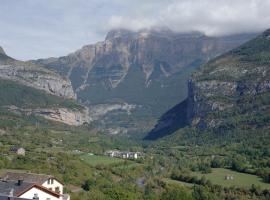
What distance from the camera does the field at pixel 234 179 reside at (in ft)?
404

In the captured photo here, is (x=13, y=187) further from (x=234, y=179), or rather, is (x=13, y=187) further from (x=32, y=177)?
(x=234, y=179)

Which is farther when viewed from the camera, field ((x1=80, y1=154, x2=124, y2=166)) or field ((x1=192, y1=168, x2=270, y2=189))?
field ((x1=80, y1=154, x2=124, y2=166))

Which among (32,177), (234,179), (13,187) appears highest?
(32,177)

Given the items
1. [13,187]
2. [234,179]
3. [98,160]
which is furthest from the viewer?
[98,160]

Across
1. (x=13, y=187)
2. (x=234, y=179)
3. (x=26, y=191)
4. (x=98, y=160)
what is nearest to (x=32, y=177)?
(x=13, y=187)

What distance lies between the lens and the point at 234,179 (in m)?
132

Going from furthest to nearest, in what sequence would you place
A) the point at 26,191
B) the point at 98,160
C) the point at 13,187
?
the point at 98,160
the point at 13,187
the point at 26,191

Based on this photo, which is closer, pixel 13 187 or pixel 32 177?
pixel 13 187

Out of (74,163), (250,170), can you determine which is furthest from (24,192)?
(250,170)

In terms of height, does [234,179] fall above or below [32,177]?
below

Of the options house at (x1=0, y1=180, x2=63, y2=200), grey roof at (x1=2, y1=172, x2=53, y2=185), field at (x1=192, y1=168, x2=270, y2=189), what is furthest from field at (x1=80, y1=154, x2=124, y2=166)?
house at (x1=0, y1=180, x2=63, y2=200)

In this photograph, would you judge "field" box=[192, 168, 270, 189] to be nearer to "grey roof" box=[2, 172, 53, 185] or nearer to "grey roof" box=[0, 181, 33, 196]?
"grey roof" box=[2, 172, 53, 185]

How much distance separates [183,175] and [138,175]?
1123cm

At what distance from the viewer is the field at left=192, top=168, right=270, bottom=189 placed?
123062 mm
